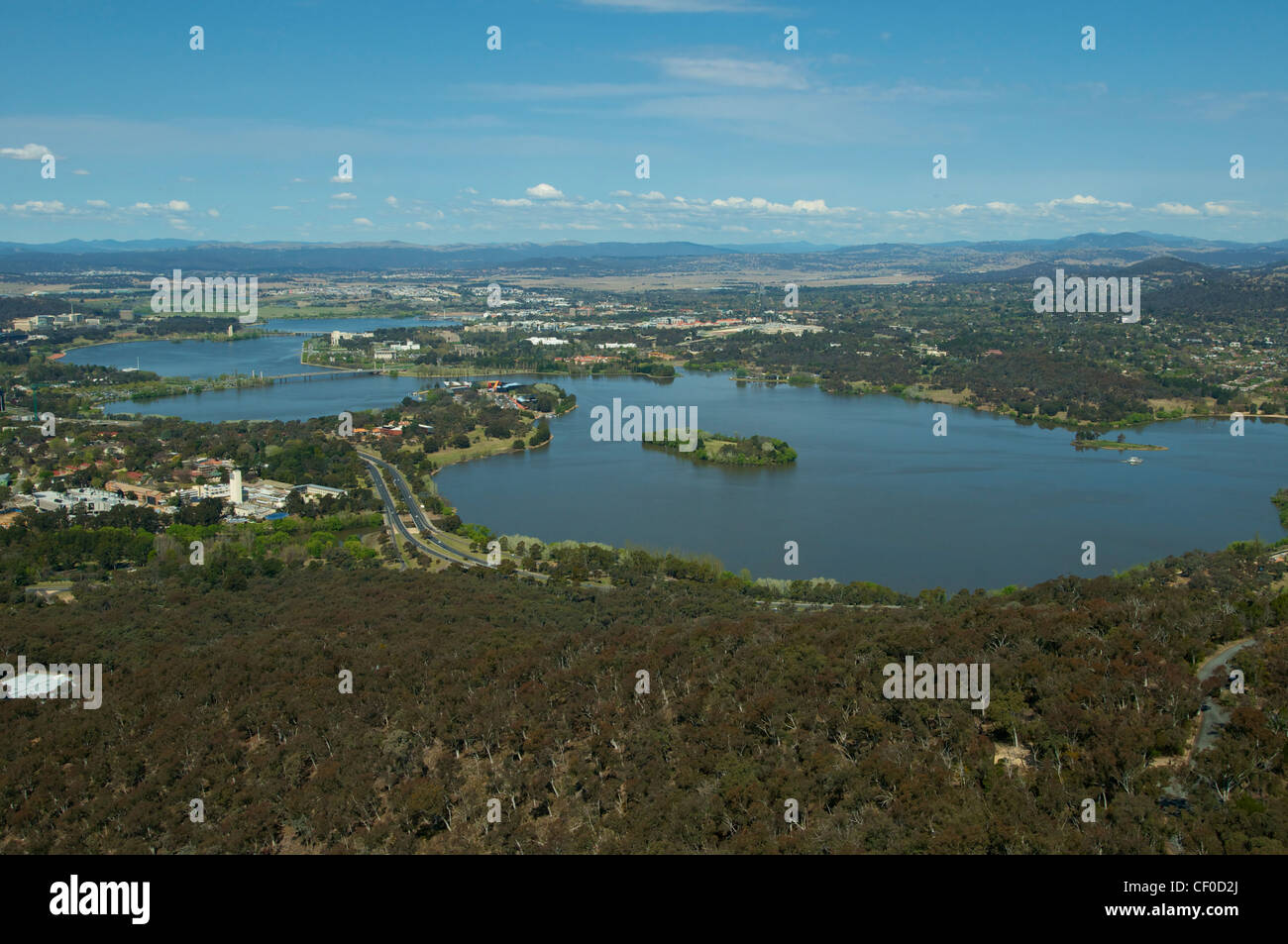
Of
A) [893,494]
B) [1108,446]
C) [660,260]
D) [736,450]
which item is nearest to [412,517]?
[736,450]

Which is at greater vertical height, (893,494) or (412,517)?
(893,494)

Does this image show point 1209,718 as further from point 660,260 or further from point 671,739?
point 660,260

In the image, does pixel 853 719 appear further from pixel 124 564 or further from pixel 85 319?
pixel 85 319

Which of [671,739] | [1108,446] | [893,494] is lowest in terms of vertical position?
[671,739]

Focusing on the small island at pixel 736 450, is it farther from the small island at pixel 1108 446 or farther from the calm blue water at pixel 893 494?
→ the small island at pixel 1108 446

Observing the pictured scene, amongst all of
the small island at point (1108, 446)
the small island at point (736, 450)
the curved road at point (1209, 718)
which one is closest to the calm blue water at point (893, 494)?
the small island at point (736, 450)

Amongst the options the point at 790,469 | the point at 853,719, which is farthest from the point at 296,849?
the point at 790,469
